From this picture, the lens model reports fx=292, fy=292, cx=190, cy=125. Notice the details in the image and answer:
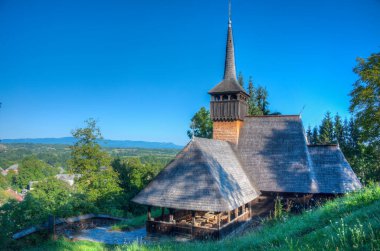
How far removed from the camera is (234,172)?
1441 cm

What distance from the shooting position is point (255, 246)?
581 centimetres

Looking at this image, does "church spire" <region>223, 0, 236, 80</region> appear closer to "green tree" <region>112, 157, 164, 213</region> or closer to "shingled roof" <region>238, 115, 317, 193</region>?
"shingled roof" <region>238, 115, 317, 193</region>

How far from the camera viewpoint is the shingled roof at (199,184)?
448 inches

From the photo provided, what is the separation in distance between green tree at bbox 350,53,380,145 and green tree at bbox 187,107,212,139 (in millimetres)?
14189

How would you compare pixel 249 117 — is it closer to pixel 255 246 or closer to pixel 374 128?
pixel 374 128

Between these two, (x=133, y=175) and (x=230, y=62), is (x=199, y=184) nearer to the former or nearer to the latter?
(x=230, y=62)

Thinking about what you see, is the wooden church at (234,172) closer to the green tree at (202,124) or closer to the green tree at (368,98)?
the green tree at (368,98)

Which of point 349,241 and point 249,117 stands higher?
point 249,117

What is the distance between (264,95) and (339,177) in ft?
63.0

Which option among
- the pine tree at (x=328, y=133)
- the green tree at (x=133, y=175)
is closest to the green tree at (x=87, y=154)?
the green tree at (x=133, y=175)

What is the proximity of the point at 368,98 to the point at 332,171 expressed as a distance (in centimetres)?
508

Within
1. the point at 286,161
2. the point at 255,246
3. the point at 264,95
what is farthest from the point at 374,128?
the point at 264,95

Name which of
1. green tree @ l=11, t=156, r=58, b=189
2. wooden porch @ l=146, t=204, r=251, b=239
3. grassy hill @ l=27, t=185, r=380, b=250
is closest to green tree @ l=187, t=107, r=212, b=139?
wooden porch @ l=146, t=204, r=251, b=239

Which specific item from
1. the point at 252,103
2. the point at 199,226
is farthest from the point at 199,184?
the point at 252,103
